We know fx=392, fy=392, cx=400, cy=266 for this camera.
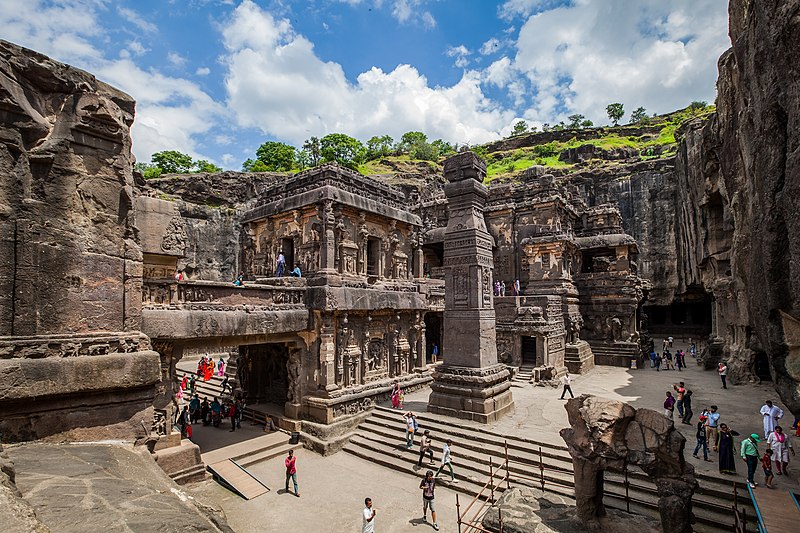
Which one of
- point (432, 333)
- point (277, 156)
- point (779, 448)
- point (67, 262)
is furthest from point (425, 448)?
point (277, 156)

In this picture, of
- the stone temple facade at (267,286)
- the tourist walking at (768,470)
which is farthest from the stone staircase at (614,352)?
the tourist walking at (768,470)

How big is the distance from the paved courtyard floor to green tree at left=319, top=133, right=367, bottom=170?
46615 millimetres

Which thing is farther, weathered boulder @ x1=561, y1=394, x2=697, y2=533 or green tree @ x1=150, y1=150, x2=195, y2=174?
green tree @ x1=150, y1=150, x2=195, y2=174

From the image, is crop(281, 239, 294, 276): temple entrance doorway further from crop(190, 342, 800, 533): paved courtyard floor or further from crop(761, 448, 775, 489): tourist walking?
crop(761, 448, 775, 489): tourist walking

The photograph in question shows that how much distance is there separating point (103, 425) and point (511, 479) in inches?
325

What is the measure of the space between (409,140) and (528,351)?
55495mm

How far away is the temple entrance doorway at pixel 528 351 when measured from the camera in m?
20.4

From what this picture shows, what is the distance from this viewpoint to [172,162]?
45.1m

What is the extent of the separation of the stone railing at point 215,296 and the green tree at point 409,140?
57.7m

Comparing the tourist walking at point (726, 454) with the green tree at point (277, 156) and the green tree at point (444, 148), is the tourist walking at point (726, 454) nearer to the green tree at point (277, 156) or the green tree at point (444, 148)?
the green tree at point (277, 156)

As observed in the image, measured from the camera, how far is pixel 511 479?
9227 millimetres

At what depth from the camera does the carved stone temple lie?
38.7 ft

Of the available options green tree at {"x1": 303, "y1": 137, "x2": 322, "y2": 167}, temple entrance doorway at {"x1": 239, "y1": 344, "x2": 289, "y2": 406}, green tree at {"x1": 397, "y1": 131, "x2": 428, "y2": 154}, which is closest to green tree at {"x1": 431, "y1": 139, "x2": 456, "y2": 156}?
green tree at {"x1": 397, "y1": 131, "x2": 428, "y2": 154}

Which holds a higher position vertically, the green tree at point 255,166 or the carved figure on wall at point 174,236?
the green tree at point 255,166
